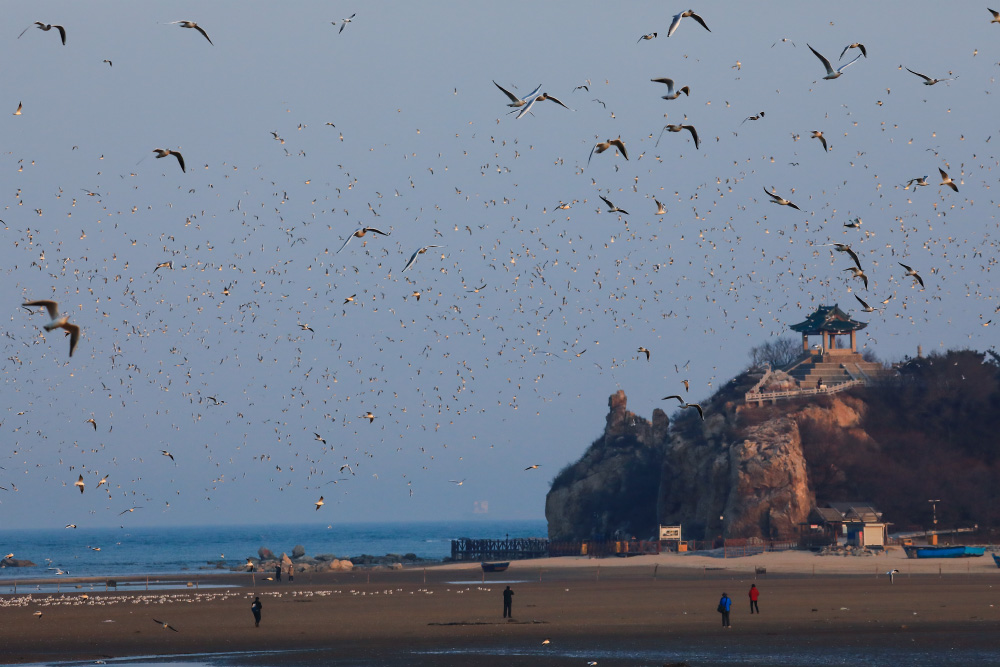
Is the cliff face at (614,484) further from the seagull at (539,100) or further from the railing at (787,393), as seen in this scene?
the seagull at (539,100)

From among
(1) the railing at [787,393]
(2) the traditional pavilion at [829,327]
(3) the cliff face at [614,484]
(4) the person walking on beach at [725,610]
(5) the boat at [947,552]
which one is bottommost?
(4) the person walking on beach at [725,610]

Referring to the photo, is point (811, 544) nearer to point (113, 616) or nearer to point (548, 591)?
point (548, 591)

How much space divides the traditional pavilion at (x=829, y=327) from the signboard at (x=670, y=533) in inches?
1441

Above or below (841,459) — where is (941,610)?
below

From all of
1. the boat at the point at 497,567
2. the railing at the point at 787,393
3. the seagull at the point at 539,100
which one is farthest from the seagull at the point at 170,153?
the railing at the point at 787,393

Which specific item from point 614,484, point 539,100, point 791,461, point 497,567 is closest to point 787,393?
point 791,461

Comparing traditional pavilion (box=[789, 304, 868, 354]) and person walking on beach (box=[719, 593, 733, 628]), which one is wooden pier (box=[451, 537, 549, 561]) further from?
person walking on beach (box=[719, 593, 733, 628])

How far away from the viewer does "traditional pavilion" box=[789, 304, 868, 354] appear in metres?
120

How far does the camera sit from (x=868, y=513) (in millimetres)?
84312

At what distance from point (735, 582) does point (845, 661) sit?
100 ft

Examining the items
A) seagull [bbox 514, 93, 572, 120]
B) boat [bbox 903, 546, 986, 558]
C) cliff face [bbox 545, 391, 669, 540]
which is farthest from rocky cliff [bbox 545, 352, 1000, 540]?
seagull [bbox 514, 93, 572, 120]

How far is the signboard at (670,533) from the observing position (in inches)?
3573

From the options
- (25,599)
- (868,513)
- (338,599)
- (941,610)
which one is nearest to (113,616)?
(338,599)

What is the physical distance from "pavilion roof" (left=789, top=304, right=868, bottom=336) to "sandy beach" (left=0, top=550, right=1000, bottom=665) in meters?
50.5
